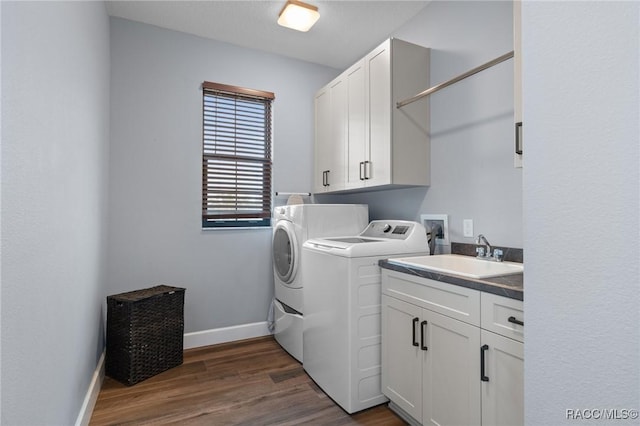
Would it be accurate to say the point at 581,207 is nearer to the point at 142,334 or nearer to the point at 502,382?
the point at 502,382

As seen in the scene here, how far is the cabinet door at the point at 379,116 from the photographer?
2289 millimetres

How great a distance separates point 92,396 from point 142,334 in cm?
43

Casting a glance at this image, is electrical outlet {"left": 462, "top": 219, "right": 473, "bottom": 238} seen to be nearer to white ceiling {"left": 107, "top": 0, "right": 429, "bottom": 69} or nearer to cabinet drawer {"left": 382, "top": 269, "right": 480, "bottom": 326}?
cabinet drawer {"left": 382, "top": 269, "right": 480, "bottom": 326}

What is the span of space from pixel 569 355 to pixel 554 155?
1.27ft

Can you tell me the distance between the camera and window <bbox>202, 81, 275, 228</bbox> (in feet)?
9.62

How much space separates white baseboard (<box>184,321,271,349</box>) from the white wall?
104 inches

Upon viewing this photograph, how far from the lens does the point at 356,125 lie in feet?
8.70

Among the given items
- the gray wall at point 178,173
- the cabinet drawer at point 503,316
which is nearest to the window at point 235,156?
the gray wall at point 178,173

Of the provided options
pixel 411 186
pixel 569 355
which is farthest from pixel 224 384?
pixel 569 355

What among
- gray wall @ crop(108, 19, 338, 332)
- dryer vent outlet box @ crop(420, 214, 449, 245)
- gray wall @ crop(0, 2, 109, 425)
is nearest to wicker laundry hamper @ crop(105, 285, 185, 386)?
gray wall @ crop(0, 2, 109, 425)

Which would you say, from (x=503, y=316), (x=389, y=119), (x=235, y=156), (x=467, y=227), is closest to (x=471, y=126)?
(x=389, y=119)

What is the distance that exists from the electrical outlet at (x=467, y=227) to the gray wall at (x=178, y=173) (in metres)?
1.69

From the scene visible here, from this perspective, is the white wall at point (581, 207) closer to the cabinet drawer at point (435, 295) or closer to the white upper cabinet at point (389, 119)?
the cabinet drawer at point (435, 295)

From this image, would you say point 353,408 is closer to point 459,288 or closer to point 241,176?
point 459,288
